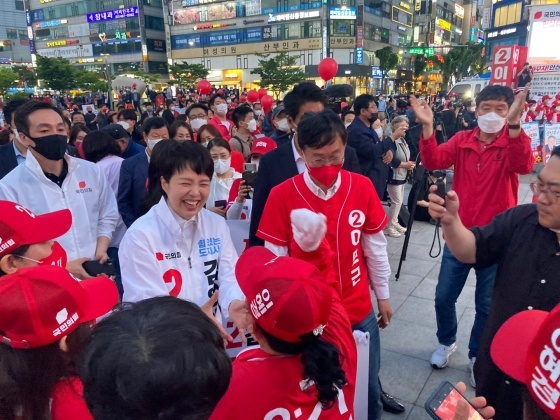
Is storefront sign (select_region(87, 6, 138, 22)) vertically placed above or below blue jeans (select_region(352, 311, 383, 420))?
above

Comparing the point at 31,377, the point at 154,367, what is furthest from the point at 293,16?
the point at 154,367

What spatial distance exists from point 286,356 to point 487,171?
2515 mm

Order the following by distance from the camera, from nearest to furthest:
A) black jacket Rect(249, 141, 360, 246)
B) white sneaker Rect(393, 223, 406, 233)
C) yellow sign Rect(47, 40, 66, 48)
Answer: black jacket Rect(249, 141, 360, 246) < white sneaker Rect(393, 223, 406, 233) < yellow sign Rect(47, 40, 66, 48)

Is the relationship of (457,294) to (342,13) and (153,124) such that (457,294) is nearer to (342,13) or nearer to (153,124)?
(153,124)

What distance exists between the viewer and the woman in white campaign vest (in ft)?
6.89

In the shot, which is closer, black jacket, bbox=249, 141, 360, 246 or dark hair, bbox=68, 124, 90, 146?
black jacket, bbox=249, 141, 360, 246

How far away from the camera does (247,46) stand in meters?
54.9

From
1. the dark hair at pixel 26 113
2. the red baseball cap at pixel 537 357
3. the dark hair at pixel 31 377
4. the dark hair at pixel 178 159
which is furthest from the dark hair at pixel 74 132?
the red baseball cap at pixel 537 357

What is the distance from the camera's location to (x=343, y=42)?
5016 centimetres

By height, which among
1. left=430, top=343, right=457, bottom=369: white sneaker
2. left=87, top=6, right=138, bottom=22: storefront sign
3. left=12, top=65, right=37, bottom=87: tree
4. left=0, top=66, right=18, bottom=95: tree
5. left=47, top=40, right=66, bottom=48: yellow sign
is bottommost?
left=430, top=343, right=457, bottom=369: white sneaker

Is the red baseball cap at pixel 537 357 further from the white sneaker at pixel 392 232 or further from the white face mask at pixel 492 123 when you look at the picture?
the white sneaker at pixel 392 232

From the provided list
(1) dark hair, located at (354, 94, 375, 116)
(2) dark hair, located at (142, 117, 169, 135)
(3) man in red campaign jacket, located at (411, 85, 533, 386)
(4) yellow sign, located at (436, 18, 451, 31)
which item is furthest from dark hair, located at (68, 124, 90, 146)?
(4) yellow sign, located at (436, 18, 451, 31)

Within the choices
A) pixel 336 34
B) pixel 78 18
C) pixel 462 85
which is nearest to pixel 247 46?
pixel 336 34

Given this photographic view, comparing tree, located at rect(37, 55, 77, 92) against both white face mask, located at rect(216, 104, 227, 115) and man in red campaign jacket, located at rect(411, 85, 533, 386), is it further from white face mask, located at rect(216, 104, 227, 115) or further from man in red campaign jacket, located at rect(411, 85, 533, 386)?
man in red campaign jacket, located at rect(411, 85, 533, 386)
